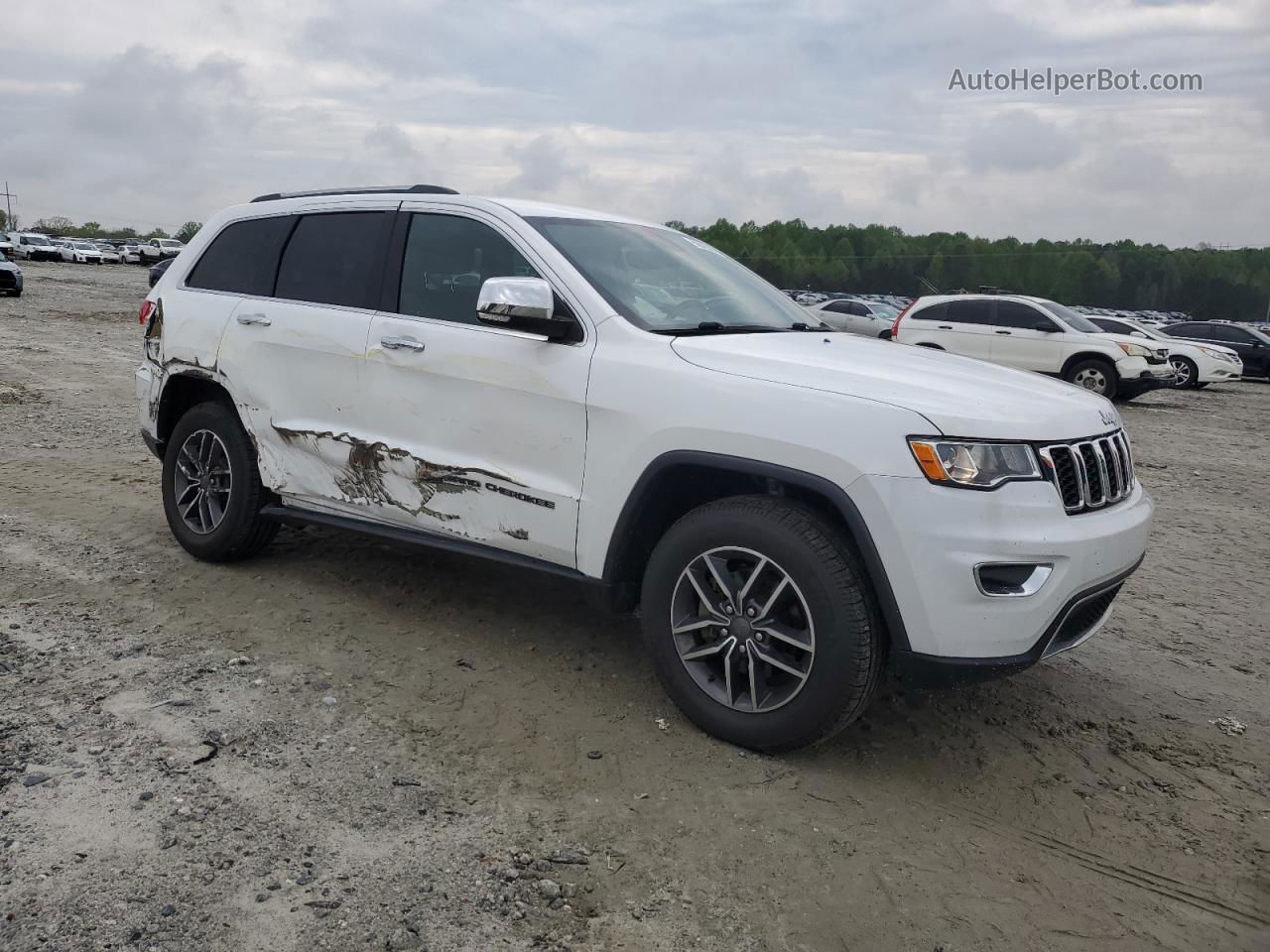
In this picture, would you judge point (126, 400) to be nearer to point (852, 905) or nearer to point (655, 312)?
point (655, 312)

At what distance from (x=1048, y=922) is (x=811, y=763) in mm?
966

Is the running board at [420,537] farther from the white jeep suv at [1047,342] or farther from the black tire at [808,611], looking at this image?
the white jeep suv at [1047,342]

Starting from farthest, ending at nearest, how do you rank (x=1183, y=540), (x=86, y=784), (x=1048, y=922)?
(x=1183, y=540) → (x=86, y=784) → (x=1048, y=922)

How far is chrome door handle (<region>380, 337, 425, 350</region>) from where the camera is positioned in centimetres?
430

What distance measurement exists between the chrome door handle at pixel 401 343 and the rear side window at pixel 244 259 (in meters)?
0.98

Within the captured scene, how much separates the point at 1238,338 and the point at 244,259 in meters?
28.4

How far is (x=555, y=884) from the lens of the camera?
9.36 ft

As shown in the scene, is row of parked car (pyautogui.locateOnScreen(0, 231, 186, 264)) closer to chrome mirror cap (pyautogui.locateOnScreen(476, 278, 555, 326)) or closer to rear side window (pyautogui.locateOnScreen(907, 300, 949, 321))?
rear side window (pyautogui.locateOnScreen(907, 300, 949, 321))

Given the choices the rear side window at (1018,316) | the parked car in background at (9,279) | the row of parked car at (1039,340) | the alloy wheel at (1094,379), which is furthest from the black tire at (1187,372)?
the parked car in background at (9,279)

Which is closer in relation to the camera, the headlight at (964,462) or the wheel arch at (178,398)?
the headlight at (964,462)

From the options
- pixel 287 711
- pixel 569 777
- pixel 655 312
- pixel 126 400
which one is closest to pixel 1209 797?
pixel 569 777

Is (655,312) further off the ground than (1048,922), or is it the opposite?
(655,312)

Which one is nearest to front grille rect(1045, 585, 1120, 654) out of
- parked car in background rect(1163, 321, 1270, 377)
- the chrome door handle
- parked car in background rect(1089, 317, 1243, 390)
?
the chrome door handle

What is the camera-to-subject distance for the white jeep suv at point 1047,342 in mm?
17062
